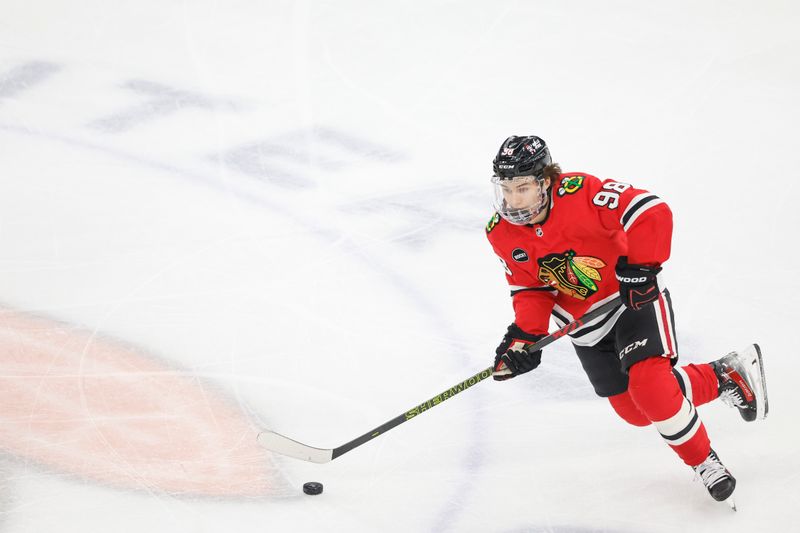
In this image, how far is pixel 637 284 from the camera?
9.57 ft

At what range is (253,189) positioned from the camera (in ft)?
16.7

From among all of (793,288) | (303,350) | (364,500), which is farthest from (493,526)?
(793,288)

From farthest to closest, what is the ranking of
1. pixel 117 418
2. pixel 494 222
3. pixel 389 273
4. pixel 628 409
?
pixel 389 273 → pixel 117 418 → pixel 628 409 → pixel 494 222

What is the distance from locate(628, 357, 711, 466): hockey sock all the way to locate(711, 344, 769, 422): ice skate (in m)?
0.29

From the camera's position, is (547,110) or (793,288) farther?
(547,110)

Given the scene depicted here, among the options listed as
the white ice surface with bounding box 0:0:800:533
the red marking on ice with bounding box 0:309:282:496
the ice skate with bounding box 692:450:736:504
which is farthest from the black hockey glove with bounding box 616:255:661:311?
the red marking on ice with bounding box 0:309:282:496

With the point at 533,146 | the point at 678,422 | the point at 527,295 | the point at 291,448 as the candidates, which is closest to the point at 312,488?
the point at 291,448

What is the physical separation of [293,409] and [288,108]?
264cm

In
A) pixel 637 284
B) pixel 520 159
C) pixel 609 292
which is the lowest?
pixel 609 292

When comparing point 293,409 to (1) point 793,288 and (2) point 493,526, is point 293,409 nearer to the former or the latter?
(2) point 493,526

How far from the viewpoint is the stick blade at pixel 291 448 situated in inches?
127

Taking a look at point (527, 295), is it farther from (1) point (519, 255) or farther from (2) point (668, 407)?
(2) point (668, 407)

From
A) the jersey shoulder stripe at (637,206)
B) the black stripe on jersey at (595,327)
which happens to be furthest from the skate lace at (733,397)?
the jersey shoulder stripe at (637,206)

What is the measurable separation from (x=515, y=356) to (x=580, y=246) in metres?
0.40
